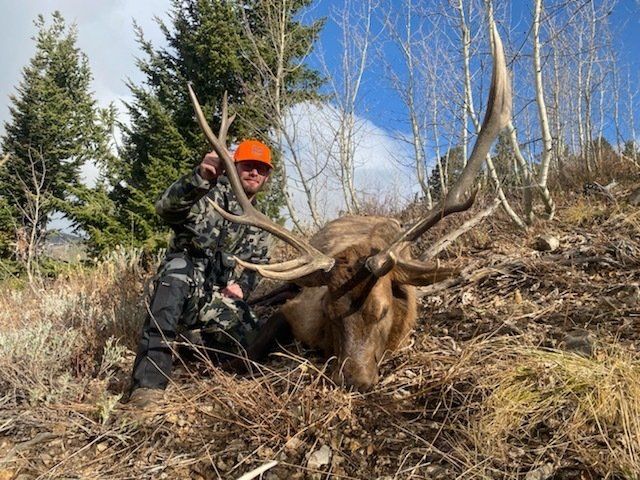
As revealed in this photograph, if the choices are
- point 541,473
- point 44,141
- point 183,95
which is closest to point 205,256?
point 541,473

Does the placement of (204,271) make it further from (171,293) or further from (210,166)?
(210,166)

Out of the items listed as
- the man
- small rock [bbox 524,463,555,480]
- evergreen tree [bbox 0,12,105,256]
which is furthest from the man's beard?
evergreen tree [bbox 0,12,105,256]

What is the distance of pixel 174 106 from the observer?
1634 centimetres

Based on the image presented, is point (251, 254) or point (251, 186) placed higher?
point (251, 186)

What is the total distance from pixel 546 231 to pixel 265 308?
125 inches

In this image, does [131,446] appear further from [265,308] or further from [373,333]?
[265,308]

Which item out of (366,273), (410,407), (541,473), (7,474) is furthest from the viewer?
(366,273)

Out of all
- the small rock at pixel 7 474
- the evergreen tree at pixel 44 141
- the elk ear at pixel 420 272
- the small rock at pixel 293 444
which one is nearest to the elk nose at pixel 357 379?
the small rock at pixel 293 444

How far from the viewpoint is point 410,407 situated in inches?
106

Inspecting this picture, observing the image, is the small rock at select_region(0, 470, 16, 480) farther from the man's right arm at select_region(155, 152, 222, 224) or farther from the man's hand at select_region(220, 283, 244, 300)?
the man's hand at select_region(220, 283, 244, 300)

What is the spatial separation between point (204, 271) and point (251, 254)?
64 cm

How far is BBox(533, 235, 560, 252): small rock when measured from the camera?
491cm

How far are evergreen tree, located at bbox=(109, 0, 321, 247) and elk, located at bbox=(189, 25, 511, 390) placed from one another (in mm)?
11098

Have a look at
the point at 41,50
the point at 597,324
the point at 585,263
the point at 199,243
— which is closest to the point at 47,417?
the point at 199,243
